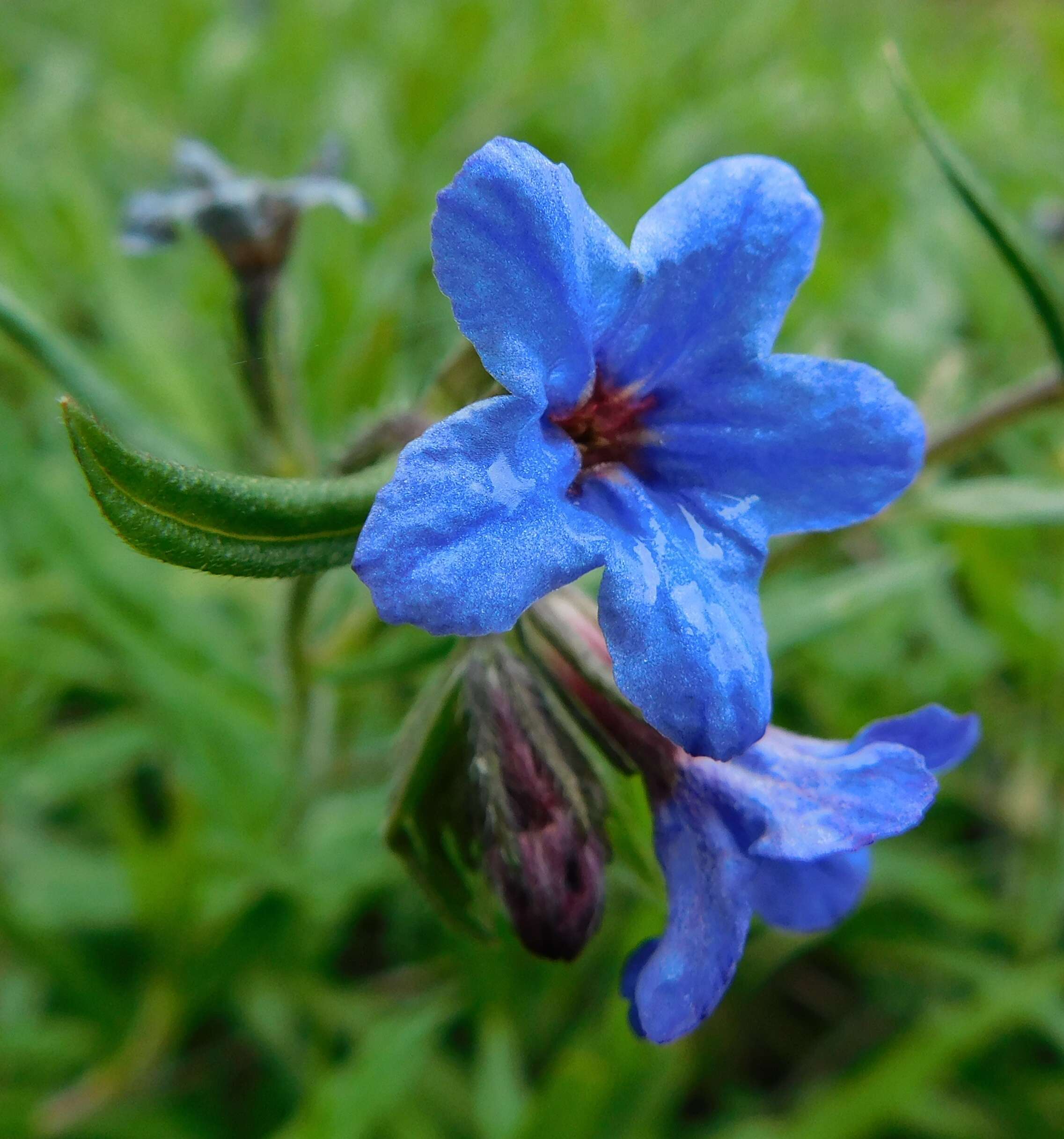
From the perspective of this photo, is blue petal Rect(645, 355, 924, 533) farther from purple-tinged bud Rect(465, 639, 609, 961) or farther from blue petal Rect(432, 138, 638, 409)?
purple-tinged bud Rect(465, 639, 609, 961)

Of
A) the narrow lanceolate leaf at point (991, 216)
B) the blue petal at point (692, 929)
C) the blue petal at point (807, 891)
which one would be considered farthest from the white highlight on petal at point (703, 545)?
the narrow lanceolate leaf at point (991, 216)

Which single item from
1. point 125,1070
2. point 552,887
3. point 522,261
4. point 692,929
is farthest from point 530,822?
point 125,1070

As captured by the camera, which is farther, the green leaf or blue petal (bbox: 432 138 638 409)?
the green leaf

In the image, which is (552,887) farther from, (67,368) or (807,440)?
(67,368)

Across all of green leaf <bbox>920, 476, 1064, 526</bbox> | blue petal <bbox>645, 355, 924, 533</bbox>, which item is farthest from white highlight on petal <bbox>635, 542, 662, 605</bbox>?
green leaf <bbox>920, 476, 1064, 526</bbox>

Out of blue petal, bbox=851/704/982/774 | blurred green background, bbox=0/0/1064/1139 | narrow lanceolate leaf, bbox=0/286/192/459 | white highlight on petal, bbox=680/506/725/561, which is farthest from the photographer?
blurred green background, bbox=0/0/1064/1139

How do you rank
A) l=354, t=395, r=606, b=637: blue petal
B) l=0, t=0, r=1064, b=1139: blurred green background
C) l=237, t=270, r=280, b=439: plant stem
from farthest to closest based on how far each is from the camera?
l=0, t=0, r=1064, b=1139: blurred green background
l=237, t=270, r=280, b=439: plant stem
l=354, t=395, r=606, b=637: blue petal

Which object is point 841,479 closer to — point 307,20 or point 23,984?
point 23,984
